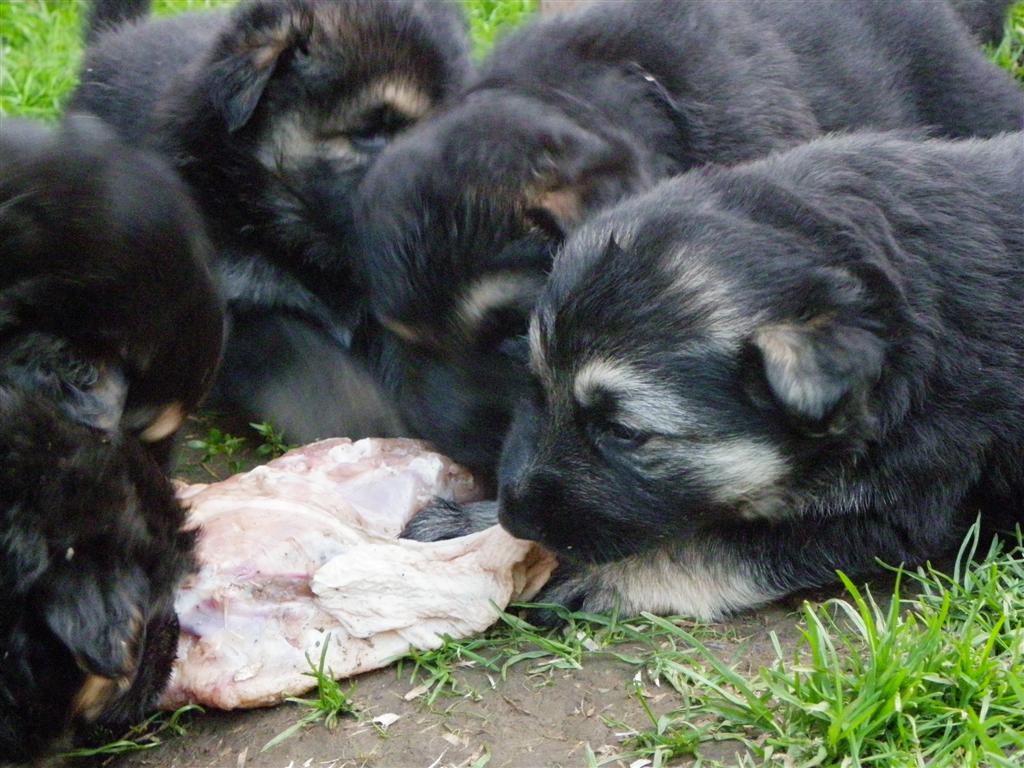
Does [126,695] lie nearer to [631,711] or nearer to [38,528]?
[38,528]

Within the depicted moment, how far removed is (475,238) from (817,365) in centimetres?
111

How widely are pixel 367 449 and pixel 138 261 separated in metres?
1.14

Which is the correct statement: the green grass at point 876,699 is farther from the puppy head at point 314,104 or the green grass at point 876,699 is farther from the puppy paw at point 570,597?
the puppy head at point 314,104

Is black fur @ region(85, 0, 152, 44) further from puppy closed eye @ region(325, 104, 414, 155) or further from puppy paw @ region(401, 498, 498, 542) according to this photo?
puppy paw @ region(401, 498, 498, 542)

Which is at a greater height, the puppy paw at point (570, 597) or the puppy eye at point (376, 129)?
the puppy eye at point (376, 129)

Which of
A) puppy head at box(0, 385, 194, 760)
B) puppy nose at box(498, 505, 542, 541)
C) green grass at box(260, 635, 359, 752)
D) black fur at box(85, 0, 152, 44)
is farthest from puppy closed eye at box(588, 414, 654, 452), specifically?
black fur at box(85, 0, 152, 44)

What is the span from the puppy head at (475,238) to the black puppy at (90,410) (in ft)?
2.20

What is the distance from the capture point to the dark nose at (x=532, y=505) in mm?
3361

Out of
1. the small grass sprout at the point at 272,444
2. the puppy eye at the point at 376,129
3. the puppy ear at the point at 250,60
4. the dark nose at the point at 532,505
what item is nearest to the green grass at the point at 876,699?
the dark nose at the point at 532,505

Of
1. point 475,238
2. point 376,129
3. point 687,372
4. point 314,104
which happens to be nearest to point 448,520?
point 475,238

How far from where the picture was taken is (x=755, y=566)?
354 cm

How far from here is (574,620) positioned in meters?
3.49

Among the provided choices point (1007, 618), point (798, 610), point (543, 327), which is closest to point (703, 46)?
point (543, 327)

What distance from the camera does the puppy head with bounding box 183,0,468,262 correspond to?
4738mm
